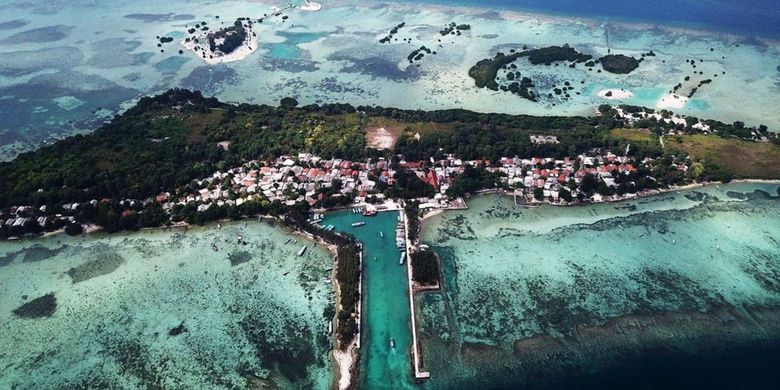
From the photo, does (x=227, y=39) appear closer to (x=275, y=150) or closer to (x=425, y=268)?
(x=275, y=150)

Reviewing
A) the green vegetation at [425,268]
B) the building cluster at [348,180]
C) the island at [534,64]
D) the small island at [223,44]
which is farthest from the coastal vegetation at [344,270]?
the small island at [223,44]

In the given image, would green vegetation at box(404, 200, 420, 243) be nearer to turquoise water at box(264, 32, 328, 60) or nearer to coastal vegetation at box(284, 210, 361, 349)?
coastal vegetation at box(284, 210, 361, 349)

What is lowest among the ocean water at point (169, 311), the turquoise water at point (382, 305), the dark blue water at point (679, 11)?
the ocean water at point (169, 311)

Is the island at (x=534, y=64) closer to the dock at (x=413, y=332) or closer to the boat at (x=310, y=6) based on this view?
the dock at (x=413, y=332)

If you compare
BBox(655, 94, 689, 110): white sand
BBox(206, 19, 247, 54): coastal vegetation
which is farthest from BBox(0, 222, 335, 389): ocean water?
BBox(655, 94, 689, 110): white sand

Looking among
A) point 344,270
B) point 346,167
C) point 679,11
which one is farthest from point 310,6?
point 344,270

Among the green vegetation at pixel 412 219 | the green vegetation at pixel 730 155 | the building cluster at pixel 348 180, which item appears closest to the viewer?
the green vegetation at pixel 412 219
